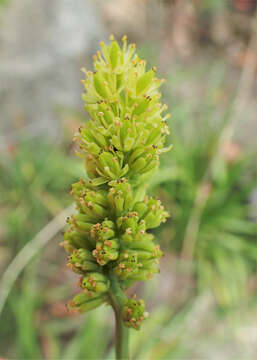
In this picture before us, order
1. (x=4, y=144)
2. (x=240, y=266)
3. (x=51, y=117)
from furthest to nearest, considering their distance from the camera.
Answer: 1. (x=51, y=117)
2. (x=4, y=144)
3. (x=240, y=266)

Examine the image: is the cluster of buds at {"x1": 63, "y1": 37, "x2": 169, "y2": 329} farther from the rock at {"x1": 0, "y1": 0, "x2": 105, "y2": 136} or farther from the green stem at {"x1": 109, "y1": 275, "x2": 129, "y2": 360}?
the rock at {"x1": 0, "y1": 0, "x2": 105, "y2": 136}

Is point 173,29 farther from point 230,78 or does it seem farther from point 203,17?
point 230,78

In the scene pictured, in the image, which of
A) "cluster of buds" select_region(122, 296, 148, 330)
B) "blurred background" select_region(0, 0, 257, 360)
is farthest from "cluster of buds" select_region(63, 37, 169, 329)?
"blurred background" select_region(0, 0, 257, 360)

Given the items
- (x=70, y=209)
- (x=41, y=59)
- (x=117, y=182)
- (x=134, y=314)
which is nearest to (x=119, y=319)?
(x=134, y=314)

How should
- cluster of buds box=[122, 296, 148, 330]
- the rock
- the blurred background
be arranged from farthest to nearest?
the rock → the blurred background → cluster of buds box=[122, 296, 148, 330]

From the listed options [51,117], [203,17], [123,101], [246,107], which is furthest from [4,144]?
[203,17]

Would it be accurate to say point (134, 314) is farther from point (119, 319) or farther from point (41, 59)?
point (41, 59)

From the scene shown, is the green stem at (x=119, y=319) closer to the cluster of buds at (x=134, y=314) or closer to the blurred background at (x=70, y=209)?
the cluster of buds at (x=134, y=314)
